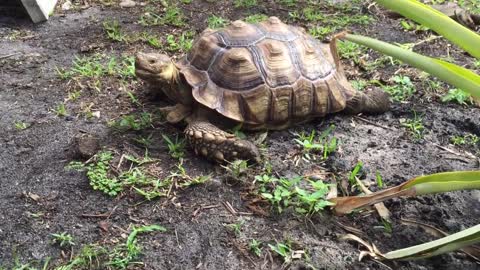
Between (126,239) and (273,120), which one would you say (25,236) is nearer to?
(126,239)

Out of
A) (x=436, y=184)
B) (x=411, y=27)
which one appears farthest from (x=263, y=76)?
(x=411, y=27)

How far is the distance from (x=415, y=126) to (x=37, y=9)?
359cm

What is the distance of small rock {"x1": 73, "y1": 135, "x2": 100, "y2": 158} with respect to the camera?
2.79m

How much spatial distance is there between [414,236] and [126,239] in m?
1.41

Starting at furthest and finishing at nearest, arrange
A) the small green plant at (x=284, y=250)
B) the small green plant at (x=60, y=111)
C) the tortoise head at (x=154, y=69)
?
the small green plant at (x=60, y=111)
the tortoise head at (x=154, y=69)
the small green plant at (x=284, y=250)

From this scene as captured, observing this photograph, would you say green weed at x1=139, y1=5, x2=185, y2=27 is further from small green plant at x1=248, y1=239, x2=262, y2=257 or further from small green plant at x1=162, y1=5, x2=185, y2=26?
small green plant at x1=248, y1=239, x2=262, y2=257

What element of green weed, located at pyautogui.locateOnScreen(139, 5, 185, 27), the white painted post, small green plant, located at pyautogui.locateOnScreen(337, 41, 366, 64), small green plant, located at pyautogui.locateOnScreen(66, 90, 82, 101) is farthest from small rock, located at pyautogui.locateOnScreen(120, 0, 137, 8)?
small green plant, located at pyautogui.locateOnScreen(337, 41, 366, 64)

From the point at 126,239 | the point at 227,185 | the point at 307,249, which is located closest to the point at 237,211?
the point at 227,185

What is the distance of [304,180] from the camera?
8.75 ft

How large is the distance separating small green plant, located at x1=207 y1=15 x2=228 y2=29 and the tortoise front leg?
74.1 inches

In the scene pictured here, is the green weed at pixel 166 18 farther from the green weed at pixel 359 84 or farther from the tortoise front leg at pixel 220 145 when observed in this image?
the tortoise front leg at pixel 220 145

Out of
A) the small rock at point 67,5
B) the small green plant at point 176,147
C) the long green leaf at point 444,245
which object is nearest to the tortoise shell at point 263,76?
the small green plant at point 176,147

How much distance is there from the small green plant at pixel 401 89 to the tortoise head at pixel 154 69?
1.61 m

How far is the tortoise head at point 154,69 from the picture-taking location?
2.95 meters
